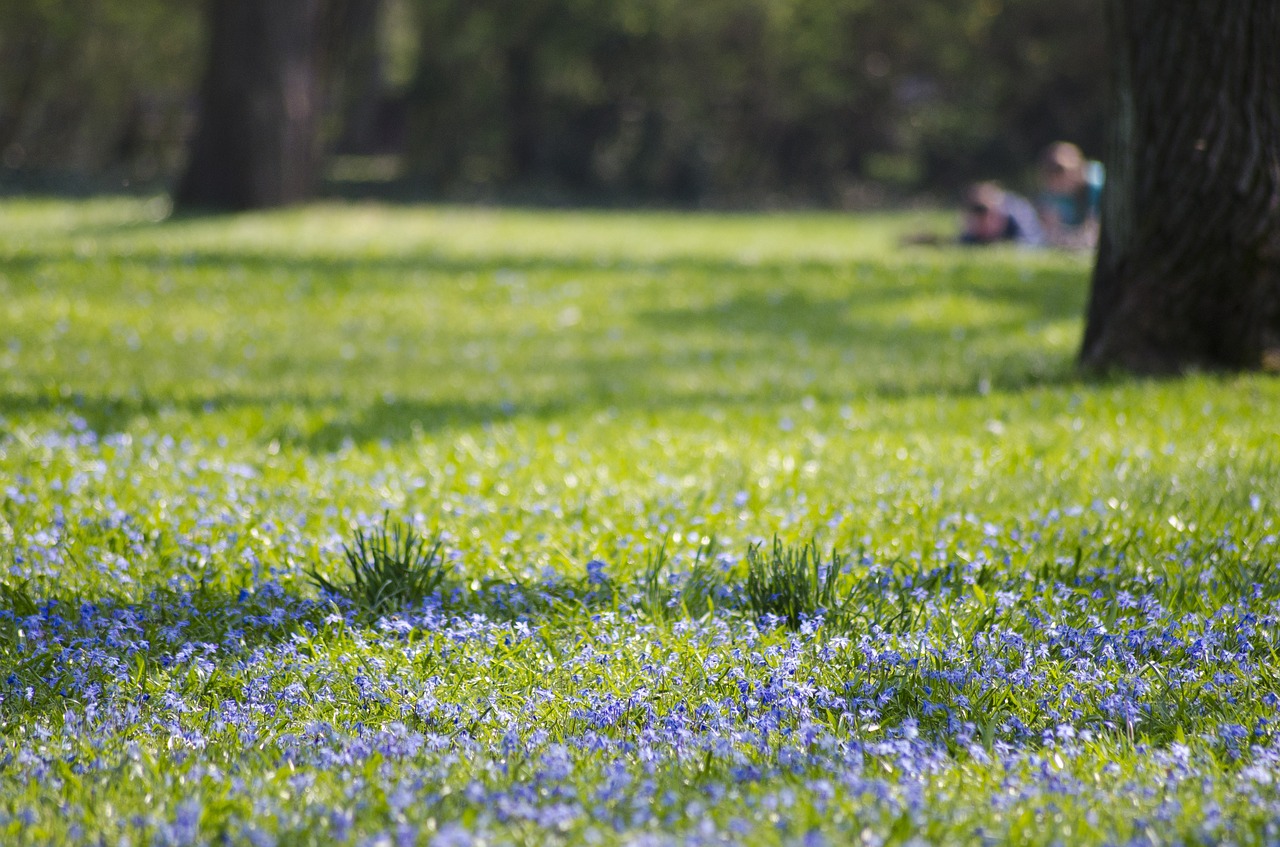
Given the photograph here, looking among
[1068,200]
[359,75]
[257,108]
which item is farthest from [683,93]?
[257,108]

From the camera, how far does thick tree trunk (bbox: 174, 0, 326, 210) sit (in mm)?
14844

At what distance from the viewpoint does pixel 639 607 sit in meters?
3.58

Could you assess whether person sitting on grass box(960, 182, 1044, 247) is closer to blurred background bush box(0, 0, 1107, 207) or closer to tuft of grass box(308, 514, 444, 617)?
blurred background bush box(0, 0, 1107, 207)

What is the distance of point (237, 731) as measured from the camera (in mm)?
2773

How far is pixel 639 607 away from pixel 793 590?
463mm

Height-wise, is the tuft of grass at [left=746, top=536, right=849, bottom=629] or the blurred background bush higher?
the blurred background bush

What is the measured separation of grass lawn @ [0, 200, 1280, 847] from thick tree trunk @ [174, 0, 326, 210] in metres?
7.87

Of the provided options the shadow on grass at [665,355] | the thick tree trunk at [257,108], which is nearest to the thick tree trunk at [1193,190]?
the shadow on grass at [665,355]

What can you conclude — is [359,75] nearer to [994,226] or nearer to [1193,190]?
[994,226]

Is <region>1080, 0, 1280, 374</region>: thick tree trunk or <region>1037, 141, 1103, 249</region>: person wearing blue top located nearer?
<region>1080, 0, 1280, 374</region>: thick tree trunk

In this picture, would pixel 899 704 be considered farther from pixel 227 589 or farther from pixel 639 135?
pixel 639 135

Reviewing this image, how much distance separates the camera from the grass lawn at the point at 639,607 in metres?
2.38

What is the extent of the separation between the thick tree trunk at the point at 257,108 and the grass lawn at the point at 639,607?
7.87 metres

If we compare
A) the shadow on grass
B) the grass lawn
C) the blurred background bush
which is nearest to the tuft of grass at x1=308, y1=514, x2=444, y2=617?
the grass lawn
